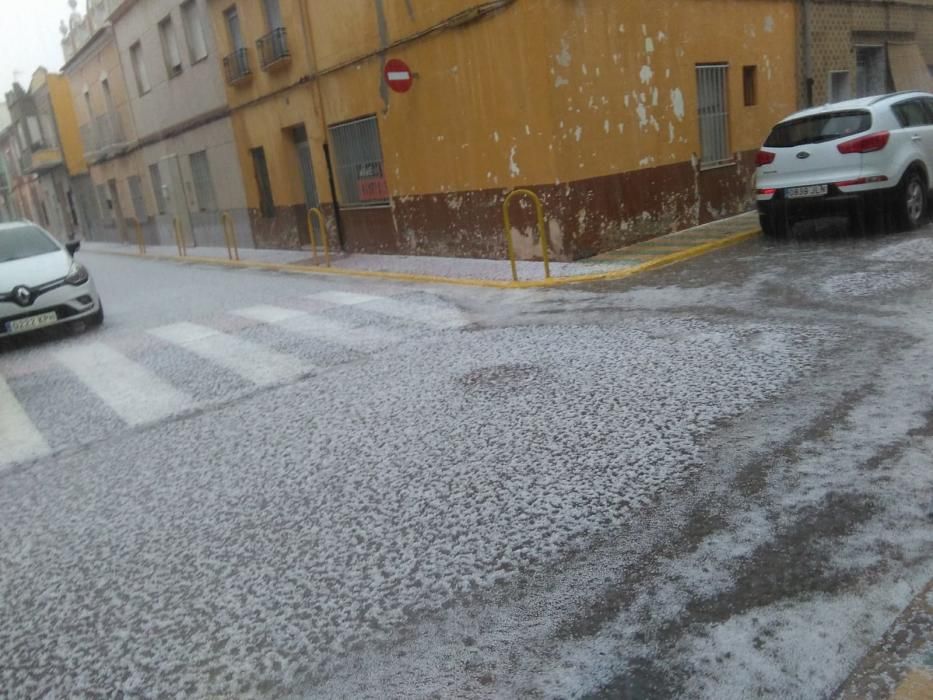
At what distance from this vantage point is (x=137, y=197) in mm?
27797

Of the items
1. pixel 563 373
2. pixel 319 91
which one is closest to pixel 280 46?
pixel 319 91

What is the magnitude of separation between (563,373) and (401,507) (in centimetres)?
221

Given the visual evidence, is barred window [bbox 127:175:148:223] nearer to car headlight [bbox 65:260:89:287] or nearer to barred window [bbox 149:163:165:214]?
barred window [bbox 149:163:165:214]

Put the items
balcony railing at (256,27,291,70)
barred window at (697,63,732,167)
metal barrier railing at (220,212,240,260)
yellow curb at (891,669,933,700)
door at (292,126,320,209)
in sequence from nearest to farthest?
yellow curb at (891,669,933,700), barred window at (697,63,732,167), balcony railing at (256,27,291,70), door at (292,126,320,209), metal barrier railing at (220,212,240,260)

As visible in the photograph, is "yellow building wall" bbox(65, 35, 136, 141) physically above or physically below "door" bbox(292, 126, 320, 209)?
above

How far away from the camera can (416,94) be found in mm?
12352

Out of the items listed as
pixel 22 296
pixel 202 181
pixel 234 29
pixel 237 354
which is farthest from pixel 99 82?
pixel 237 354

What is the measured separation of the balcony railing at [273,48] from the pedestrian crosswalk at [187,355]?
777 cm

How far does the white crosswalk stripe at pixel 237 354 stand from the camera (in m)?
6.48

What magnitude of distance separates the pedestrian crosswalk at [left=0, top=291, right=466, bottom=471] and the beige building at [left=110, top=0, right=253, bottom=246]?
11322mm

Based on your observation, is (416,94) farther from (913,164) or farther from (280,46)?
(913,164)

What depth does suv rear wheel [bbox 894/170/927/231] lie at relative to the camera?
→ 9.02 meters

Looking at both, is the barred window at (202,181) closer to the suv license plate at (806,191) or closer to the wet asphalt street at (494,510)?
the wet asphalt street at (494,510)

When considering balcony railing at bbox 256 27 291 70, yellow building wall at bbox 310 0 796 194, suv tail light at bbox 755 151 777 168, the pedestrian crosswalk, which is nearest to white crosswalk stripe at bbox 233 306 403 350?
the pedestrian crosswalk
